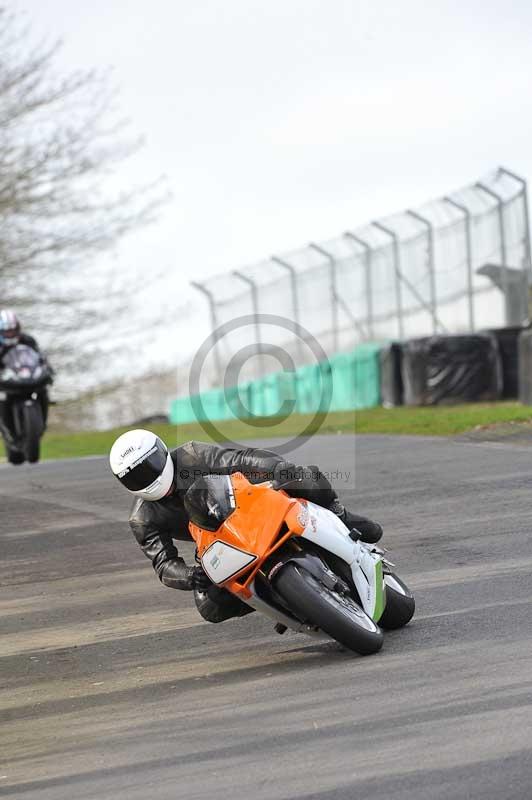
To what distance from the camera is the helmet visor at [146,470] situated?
7348mm

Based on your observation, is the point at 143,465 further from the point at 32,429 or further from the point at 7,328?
the point at 7,328

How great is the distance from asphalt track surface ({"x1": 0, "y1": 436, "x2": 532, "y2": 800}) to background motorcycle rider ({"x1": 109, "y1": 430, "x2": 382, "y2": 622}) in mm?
387

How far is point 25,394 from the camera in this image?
55.8ft

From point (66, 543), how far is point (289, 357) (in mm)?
19519

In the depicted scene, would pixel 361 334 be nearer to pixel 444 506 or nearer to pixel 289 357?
pixel 289 357

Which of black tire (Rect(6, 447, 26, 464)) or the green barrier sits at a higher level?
black tire (Rect(6, 447, 26, 464))

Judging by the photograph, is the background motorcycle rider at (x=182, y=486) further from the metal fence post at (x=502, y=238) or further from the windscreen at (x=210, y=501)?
the metal fence post at (x=502, y=238)

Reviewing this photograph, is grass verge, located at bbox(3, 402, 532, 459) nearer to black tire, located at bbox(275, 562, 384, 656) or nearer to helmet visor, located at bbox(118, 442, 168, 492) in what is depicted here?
helmet visor, located at bbox(118, 442, 168, 492)

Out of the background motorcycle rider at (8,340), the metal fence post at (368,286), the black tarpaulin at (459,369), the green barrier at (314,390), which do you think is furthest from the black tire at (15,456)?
the metal fence post at (368,286)

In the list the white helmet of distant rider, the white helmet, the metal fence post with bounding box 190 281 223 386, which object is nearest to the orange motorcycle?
the white helmet

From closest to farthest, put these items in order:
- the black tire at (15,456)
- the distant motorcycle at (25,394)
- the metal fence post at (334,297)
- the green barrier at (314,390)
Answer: the distant motorcycle at (25,394) → the black tire at (15,456) → the green barrier at (314,390) → the metal fence post at (334,297)

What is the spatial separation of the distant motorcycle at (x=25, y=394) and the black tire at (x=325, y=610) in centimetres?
1042

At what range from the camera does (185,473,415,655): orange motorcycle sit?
22.3 feet

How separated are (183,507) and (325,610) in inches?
46.2
